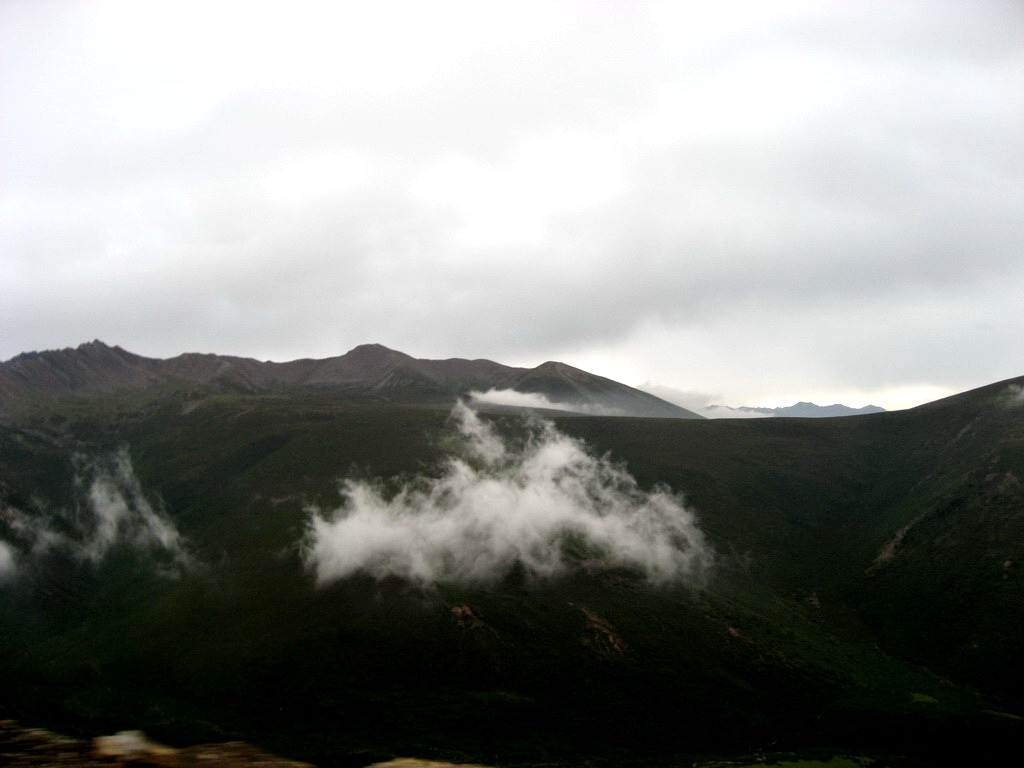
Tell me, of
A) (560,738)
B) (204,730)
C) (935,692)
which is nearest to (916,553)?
(935,692)

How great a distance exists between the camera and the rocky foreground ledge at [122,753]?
8906cm

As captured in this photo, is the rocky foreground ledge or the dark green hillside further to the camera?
the dark green hillside

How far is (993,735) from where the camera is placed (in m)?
127

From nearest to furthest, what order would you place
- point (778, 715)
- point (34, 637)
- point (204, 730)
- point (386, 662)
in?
point (204, 730) < point (778, 715) < point (386, 662) < point (34, 637)

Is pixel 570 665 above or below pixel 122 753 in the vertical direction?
below

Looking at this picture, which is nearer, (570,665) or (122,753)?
(122,753)

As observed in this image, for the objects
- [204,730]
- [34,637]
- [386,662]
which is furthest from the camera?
[34,637]

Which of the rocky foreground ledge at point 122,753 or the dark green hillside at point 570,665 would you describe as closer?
the rocky foreground ledge at point 122,753

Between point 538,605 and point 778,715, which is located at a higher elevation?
point 538,605

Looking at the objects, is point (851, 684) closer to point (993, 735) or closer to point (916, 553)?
point (993, 735)

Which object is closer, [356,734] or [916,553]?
[356,734]

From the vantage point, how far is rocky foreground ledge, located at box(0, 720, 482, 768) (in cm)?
8906

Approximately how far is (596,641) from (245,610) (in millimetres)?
101915

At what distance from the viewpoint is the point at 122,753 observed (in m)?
100
